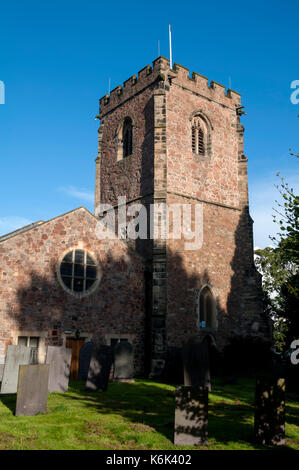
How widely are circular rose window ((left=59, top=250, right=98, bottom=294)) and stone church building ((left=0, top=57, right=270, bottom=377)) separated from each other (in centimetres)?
4

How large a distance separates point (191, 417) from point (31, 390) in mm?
3866

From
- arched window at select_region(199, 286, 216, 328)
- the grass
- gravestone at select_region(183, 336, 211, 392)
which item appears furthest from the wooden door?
arched window at select_region(199, 286, 216, 328)

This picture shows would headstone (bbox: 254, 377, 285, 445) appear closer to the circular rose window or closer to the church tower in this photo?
the circular rose window

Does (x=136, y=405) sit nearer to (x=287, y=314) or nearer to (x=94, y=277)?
(x=94, y=277)

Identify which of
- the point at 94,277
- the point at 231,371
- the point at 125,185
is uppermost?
the point at 125,185

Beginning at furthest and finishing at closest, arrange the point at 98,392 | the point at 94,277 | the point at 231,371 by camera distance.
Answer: the point at 231,371 < the point at 94,277 < the point at 98,392

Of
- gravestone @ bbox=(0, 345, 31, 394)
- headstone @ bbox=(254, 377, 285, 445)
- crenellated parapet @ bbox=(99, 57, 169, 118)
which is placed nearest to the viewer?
headstone @ bbox=(254, 377, 285, 445)

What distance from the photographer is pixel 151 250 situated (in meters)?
20.9

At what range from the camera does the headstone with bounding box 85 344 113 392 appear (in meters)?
13.4

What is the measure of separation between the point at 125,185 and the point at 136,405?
15.0 meters

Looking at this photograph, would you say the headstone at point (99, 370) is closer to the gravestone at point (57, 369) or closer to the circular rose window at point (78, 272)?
the gravestone at point (57, 369)

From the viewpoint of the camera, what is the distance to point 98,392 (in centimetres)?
1314
